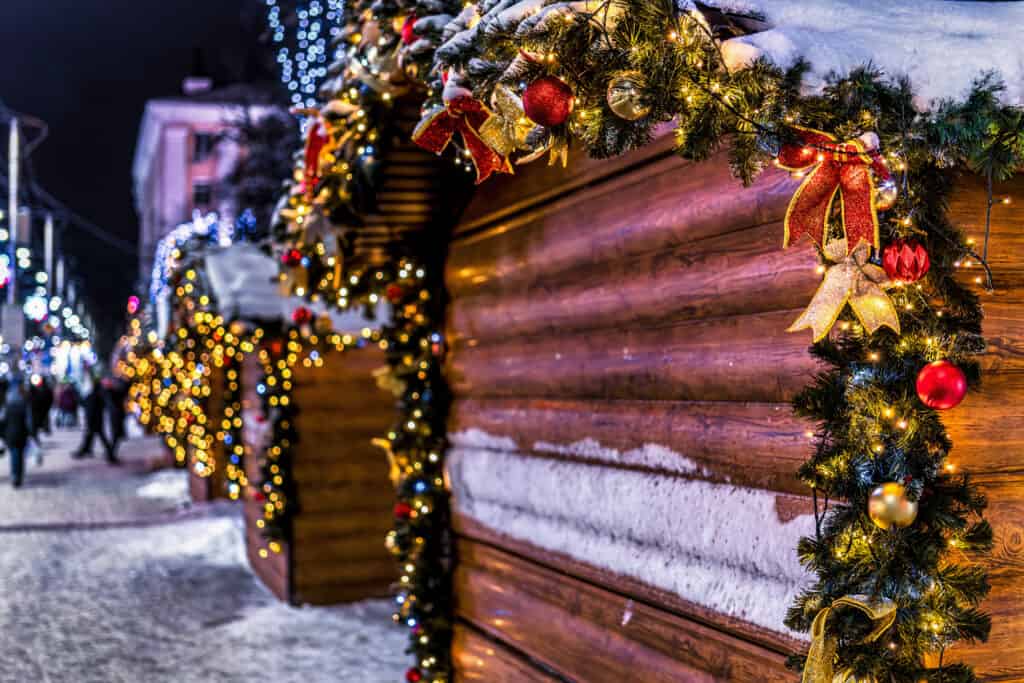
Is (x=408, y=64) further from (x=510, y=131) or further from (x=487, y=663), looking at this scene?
(x=487, y=663)

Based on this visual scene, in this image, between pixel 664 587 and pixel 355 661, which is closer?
pixel 664 587

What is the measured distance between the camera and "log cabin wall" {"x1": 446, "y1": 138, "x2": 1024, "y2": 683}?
120 inches

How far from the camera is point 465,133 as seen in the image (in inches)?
141

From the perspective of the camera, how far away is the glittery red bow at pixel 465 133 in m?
3.47

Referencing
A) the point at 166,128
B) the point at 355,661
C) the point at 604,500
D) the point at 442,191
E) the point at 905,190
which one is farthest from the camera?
the point at 166,128

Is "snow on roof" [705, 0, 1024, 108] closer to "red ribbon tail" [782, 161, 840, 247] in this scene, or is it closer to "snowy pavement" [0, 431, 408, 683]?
"red ribbon tail" [782, 161, 840, 247]

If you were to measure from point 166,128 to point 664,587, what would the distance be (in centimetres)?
6663

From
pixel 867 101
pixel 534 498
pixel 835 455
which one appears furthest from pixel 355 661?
pixel 867 101

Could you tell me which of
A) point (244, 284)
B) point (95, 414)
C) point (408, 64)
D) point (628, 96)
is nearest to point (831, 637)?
point (628, 96)

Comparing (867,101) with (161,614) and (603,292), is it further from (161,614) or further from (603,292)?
(161,614)

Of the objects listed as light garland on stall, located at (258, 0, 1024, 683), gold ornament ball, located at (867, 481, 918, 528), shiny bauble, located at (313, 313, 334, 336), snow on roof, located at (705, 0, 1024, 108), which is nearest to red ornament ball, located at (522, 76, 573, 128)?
light garland on stall, located at (258, 0, 1024, 683)

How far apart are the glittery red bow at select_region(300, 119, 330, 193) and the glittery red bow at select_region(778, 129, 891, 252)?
3.44m

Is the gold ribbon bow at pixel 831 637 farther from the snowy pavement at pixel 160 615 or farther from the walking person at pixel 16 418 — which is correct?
the walking person at pixel 16 418

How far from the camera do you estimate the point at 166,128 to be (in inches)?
2576
